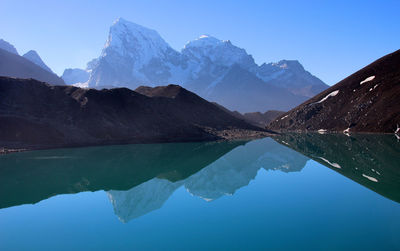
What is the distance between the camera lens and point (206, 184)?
2820 cm

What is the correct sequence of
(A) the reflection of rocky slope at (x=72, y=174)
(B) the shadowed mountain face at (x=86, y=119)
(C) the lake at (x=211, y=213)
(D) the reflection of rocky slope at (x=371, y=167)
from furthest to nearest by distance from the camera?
1. (B) the shadowed mountain face at (x=86, y=119)
2. (A) the reflection of rocky slope at (x=72, y=174)
3. (D) the reflection of rocky slope at (x=371, y=167)
4. (C) the lake at (x=211, y=213)

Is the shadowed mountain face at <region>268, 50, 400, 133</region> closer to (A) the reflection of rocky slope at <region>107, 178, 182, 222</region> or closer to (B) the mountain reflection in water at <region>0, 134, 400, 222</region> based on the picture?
(B) the mountain reflection in water at <region>0, 134, 400, 222</region>

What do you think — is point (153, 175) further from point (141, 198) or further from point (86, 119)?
point (86, 119)

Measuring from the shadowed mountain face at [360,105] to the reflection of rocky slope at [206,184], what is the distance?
5099 centimetres

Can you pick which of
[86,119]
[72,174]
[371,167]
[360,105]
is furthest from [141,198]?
[360,105]

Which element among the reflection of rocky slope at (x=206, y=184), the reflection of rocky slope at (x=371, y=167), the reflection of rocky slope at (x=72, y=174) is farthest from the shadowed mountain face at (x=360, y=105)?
the reflection of rocky slope at (x=72, y=174)

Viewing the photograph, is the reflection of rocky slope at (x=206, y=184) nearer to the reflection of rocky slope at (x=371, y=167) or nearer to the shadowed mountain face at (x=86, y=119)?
the reflection of rocky slope at (x=371, y=167)

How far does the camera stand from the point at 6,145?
62031mm

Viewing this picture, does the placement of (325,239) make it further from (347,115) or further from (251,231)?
(347,115)

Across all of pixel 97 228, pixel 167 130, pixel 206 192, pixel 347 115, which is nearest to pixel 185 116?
pixel 167 130

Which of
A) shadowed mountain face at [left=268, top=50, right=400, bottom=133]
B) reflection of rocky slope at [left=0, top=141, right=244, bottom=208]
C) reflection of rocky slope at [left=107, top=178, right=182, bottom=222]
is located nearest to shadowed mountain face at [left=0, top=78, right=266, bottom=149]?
reflection of rocky slope at [left=0, top=141, right=244, bottom=208]

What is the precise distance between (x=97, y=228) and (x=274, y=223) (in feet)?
35.5

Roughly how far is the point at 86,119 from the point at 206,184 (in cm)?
6343

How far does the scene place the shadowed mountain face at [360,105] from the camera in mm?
79312
